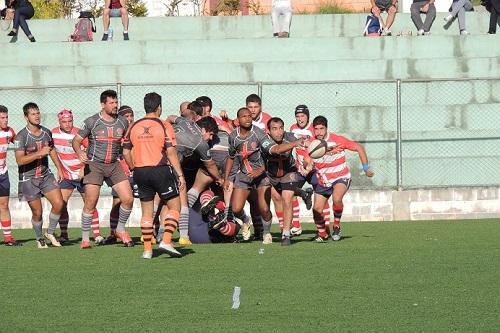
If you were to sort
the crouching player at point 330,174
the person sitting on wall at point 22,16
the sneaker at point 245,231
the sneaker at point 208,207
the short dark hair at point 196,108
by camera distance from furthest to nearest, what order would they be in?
the person sitting on wall at point 22,16, the short dark hair at point 196,108, the sneaker at point 245,231, the sneaker at point 208,207, the crouching player at point 330,174

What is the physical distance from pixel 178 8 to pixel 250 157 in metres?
18.6

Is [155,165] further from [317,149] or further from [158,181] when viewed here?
[317,149]

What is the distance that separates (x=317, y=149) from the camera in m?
17.0

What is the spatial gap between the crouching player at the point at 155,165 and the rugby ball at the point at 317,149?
2.40 meters

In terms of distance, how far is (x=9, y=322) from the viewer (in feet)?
34.0

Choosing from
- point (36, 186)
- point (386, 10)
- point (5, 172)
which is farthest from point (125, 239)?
point (386, 10)

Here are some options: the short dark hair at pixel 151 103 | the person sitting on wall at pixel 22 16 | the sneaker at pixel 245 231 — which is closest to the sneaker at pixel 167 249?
the short dark hair at pixel 151 103

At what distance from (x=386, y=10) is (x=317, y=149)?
11.7m

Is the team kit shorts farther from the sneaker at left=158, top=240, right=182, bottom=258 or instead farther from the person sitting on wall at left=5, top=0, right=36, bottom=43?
the person sitting on wall at left=5, top=0, right=36, bottom=43

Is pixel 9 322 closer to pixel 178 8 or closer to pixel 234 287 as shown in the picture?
pixel 234 287

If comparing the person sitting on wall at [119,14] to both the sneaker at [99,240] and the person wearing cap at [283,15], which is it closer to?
the person wearing cap at [283,15]

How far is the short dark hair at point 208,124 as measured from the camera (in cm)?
1766

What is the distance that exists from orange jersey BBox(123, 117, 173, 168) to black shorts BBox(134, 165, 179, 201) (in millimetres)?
77

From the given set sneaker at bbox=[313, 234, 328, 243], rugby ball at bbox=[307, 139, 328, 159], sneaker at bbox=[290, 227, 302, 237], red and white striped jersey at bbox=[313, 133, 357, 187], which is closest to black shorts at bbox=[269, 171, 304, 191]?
rugby ball at bbox=[307, 139, 328, 159]
